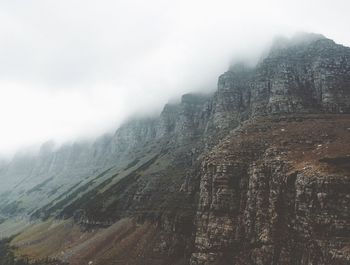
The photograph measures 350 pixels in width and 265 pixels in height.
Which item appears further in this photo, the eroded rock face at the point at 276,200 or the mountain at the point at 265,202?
the mountain at the point at 265,202

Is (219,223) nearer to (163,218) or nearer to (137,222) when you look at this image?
(163,218)

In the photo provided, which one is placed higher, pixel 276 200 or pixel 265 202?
pixel 276 200

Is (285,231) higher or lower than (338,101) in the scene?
lower

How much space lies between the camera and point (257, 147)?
5719 inches

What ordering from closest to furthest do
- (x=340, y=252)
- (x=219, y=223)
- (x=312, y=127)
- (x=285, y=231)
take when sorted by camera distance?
(x=340, y=252) < (x=285, y=231) < (x=219, y=223) < (x=312, y=127)

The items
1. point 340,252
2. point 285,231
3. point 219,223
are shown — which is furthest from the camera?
point 219,223

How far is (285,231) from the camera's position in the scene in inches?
4294

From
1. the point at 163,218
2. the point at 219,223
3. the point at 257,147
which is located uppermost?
the point at 257,147

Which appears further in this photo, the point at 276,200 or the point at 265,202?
the point at 265,202

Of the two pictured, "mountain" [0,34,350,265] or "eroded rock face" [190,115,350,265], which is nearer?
"eroded rock face" [190,115,350,265]

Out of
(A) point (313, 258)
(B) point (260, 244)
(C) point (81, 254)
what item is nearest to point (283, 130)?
(B) point (260, 244)

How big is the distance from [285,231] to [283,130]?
53.3 meters

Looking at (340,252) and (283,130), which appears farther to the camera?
(283,130)

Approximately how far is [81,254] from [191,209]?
1860 inches
